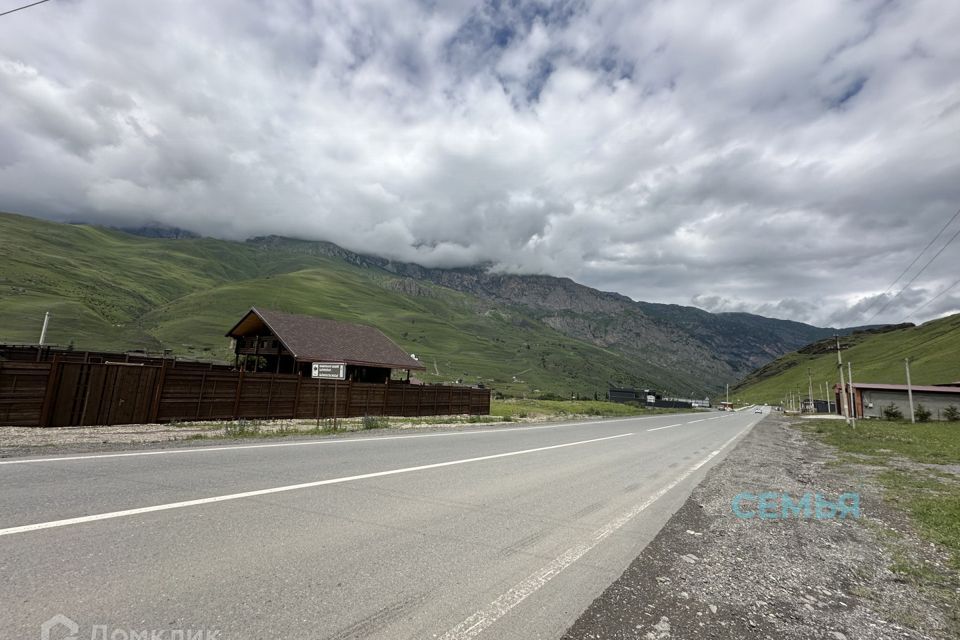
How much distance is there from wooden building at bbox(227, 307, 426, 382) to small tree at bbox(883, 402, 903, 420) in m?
50.9

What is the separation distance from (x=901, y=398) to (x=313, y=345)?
6556cm

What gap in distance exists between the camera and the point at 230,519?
5633 mm

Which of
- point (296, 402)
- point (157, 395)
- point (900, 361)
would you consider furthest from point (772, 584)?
point (900, 361)

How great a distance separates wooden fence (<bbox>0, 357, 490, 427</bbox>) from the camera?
1462 centimetres

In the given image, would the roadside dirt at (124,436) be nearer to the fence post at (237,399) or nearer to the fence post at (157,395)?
the fence post at (157,395)

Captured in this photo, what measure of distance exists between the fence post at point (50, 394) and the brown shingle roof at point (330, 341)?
62.9 ft

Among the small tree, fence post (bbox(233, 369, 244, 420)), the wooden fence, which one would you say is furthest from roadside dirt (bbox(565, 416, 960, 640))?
the small tree

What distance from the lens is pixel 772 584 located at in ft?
16.1

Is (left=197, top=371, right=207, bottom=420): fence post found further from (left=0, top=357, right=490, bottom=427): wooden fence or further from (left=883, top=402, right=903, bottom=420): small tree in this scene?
(left=883, top=402, right=903, bottom=420): small tree

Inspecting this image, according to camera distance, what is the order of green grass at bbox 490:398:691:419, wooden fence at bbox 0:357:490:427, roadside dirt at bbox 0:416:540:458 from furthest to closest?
green grass at bbox 490:398:691:419 → wooden fence at bbox 0:357:490:427 → roadside dirt at bbox 0:416:540:458

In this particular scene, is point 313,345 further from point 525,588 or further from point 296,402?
point 525,588

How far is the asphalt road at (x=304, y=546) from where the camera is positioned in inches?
138

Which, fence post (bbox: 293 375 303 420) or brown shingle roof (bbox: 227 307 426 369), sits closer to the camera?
fence post (bbox: 293 375 303 420)

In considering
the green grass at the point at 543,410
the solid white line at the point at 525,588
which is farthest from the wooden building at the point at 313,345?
the solid white line at the point at 525,588
